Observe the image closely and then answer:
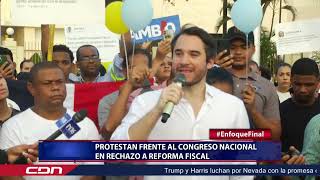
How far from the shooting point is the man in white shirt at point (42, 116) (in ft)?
11.5

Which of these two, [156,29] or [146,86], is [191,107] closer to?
[146,86]

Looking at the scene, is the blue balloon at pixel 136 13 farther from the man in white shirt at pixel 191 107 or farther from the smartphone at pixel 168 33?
the man in white shirt at pixel 191 107

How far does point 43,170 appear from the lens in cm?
340

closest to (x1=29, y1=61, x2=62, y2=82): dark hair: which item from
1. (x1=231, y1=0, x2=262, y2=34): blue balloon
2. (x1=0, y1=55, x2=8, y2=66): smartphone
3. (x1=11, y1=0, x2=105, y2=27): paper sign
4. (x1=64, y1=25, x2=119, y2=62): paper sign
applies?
(x1=0, y1=55, x2=8, y2=66): smartphone

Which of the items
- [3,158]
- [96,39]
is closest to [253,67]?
[3,158]

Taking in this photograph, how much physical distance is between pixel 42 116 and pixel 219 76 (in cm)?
107

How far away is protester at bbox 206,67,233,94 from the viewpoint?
3.72 m

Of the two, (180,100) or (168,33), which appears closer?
(180,100)

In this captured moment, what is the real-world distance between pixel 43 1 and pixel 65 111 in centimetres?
153

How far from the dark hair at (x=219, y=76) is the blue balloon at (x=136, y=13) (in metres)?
0.54

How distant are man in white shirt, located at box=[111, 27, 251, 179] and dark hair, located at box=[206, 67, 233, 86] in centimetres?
24

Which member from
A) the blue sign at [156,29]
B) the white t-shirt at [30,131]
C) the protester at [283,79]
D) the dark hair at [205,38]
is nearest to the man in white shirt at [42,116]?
the white t-shirt at [30,131]

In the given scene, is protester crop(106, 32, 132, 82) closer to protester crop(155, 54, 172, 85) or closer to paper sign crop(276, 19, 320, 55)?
protester crop(155, 54, 172, 85)

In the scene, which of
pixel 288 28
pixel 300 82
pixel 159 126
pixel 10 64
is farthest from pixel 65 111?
pixel 288 28
